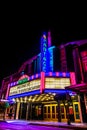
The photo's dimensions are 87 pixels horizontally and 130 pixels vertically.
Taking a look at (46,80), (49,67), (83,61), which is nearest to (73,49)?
(83,61)

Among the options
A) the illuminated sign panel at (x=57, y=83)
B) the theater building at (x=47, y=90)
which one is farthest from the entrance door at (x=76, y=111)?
the illuminated sign panel at (x=57, y=83)

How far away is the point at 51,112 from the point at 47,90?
5.70m

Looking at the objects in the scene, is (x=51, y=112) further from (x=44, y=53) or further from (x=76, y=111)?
(x=44, y=53)

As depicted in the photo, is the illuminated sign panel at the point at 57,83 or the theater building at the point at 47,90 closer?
the theater building at the point at 47,90

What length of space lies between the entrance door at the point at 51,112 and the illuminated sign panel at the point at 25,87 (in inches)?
191

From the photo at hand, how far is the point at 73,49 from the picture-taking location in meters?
20.9

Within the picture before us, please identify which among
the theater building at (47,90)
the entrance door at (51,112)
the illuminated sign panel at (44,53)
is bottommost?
the entrance door at (51,112)

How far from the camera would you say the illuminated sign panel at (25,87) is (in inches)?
744

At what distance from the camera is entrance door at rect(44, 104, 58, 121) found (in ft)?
68.8

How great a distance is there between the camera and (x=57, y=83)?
60.2ft

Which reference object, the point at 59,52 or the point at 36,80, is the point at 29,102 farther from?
the point at 59,52

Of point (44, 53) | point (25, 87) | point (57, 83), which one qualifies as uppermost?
point (44, 53)

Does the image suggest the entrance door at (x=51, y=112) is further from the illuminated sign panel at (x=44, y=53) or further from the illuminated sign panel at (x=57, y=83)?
the illuminated sign panel at (x=44, y=53)

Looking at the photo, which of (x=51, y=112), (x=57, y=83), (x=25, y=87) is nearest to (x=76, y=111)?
(x=57, y=83)
